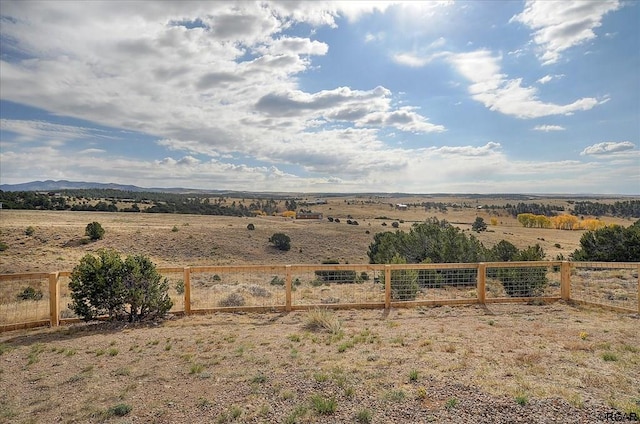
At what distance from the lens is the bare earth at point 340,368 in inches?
183

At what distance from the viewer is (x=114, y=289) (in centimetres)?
873

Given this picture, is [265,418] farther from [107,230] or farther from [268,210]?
[268,210]

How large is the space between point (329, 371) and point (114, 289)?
216 inches

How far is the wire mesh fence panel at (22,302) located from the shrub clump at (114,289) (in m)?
0.84

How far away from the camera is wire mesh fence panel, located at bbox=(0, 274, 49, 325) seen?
8.91 metres

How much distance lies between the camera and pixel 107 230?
3988cm

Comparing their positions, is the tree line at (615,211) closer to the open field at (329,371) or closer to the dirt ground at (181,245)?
the dirt ground at (181,245)

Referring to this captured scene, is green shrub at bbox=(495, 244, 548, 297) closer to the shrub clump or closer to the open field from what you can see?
the open field

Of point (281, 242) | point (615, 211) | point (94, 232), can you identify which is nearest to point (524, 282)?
point (281, 242)

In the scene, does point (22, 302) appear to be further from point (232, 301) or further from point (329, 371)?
point (329, 371)

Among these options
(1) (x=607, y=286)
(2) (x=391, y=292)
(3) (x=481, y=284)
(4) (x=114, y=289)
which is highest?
(4) (x=114, y=289)

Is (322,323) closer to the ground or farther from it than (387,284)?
closer to the ground

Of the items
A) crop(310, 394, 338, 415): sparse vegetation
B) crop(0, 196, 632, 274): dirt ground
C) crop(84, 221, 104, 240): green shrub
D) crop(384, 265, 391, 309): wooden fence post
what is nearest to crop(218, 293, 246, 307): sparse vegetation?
crop(384, 265, 391, 309): wooden fence post

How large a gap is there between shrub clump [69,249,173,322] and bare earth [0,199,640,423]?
0.43 meters
